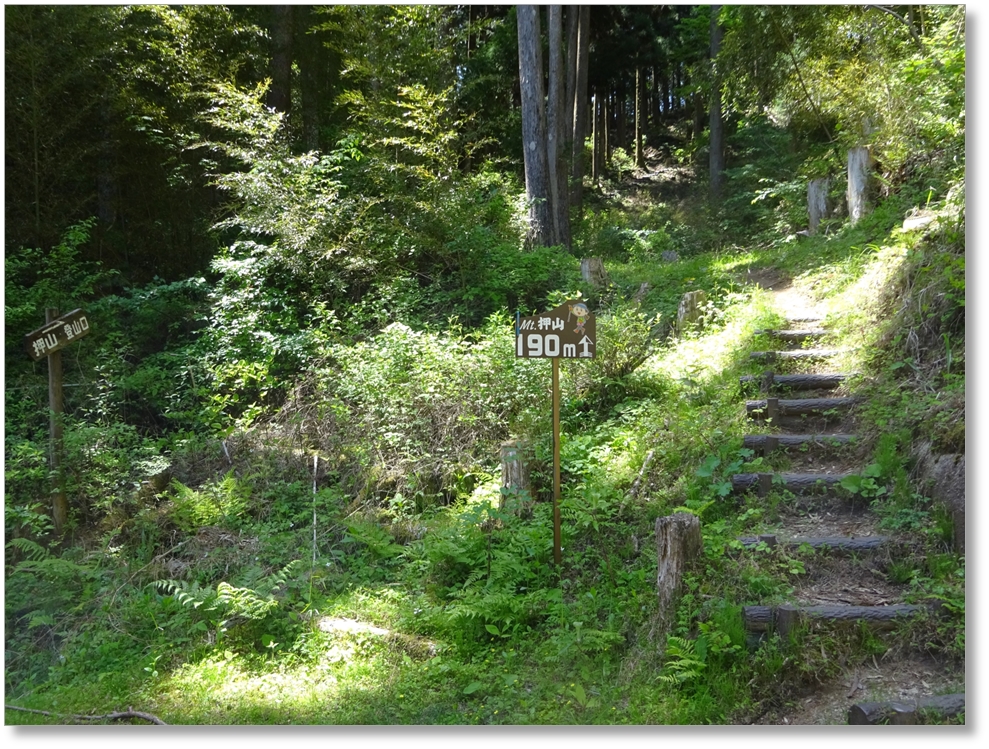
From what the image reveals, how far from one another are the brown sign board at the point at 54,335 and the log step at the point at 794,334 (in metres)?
5.77

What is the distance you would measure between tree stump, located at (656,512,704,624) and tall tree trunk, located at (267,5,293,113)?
8.86 m

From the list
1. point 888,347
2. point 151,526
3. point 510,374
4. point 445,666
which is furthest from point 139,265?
point 888,347

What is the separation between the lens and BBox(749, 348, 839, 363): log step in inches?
224

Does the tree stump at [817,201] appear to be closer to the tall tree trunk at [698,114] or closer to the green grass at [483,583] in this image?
the green grass at [483,583]

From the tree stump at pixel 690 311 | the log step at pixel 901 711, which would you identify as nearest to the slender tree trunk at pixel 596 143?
the tree stump at pixel 690 311

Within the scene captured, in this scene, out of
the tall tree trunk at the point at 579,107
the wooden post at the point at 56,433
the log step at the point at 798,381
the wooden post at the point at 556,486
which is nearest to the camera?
the wooden post at the point at 556,486

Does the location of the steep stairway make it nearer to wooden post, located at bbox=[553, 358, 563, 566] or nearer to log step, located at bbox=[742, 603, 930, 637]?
log step, located at bbox=[742, 603, 930, 637]

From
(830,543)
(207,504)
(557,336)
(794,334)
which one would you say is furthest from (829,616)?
(207,504)

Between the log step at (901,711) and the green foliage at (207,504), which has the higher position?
the green foliage at (207,504)

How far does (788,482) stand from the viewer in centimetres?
448

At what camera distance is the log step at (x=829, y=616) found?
3393mm

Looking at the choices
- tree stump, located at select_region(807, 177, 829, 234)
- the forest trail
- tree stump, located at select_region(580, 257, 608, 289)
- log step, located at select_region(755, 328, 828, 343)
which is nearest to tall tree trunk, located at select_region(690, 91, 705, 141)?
tree stump, located at select_region(807, 177, 829, 234)

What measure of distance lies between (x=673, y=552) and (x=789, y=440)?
64.1 inches

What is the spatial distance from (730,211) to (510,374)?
8568mm
